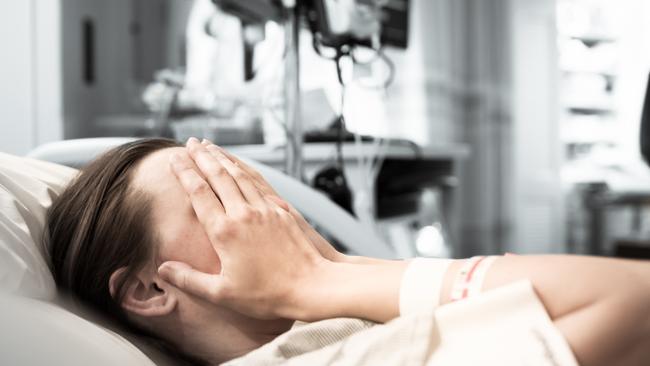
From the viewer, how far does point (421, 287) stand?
22.0 inches

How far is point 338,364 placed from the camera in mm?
531

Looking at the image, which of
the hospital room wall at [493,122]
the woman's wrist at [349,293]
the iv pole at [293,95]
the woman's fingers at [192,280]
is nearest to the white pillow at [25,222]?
the woman's fingers at [192,280]

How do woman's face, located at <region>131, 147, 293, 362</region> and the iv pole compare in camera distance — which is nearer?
woman's face, located at <region>131, 147, 293, 362</region>

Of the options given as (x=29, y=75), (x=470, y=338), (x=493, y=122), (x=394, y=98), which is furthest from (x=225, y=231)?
(x=493, y=122)

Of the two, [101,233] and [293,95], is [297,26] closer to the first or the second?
[293,95]

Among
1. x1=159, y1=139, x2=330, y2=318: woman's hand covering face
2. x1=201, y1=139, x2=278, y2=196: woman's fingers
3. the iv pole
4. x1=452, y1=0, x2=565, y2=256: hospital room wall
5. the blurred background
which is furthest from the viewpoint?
x1=452, y1=0, x2=565, y2=256: hospital room wall

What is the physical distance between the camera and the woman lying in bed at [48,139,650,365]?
0.58 m

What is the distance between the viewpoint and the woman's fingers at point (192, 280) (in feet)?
2.06

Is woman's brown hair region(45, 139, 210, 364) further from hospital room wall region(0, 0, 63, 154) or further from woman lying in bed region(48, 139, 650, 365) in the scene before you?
hospital room wall region(0, 0, 63, 154)

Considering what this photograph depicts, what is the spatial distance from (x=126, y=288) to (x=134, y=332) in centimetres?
6

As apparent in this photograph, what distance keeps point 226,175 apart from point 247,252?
0.11 meters

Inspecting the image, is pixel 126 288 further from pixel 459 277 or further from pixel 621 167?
pixel 621 167

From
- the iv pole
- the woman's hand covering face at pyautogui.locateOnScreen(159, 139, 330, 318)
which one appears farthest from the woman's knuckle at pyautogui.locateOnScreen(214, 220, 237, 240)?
the iv pole

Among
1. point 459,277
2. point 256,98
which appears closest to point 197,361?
point 459,277
